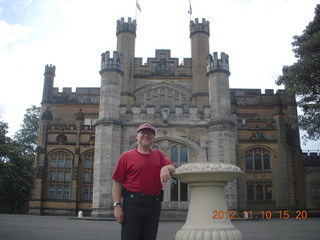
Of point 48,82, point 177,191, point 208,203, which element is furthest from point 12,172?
point 208,203

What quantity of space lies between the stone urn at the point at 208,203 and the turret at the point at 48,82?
29695 mm

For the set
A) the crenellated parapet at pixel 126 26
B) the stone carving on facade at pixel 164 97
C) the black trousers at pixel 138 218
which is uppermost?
the crenellated parapet at pixel 126 26

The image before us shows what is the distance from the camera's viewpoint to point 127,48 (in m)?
30.4

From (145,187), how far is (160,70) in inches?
1088

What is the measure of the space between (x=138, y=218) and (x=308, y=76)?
12.4 m

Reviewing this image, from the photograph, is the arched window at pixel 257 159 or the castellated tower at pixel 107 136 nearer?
the castellated tower at pixel 107 136

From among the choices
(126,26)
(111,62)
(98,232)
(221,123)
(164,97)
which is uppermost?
(126,26)

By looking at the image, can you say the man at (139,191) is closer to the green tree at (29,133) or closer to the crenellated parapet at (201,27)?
the crenellated parapet at (201,27)

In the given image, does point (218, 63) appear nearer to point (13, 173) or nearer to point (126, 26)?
point (126, 26)

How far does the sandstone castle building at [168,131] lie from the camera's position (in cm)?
1862

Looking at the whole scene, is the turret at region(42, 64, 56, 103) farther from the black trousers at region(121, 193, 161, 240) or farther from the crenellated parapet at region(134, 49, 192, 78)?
the black trousers at region(121, 193, 161, 240)

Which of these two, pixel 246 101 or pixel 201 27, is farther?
pixel 246 101

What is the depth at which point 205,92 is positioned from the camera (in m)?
29.4

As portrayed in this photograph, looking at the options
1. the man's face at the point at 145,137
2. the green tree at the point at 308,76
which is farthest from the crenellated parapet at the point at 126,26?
the man's face at the point at 145,137
